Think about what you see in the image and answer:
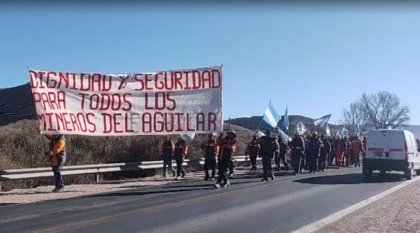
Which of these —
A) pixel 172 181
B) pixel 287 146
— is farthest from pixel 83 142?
pixel 287 146

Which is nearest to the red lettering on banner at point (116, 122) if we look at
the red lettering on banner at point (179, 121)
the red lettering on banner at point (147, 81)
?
the red lettering on banner at point (147, 81)

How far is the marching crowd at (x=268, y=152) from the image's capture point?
17406mm

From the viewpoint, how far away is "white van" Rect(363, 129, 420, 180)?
21.6 metres

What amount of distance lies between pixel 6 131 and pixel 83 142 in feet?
10.1

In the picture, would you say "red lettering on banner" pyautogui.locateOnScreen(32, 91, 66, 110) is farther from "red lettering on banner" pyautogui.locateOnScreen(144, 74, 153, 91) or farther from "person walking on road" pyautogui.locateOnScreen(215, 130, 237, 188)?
"person walking on road" pyautogui.locateOnScreen(215, 130, 237, 188)

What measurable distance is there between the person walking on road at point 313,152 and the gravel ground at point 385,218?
9666 mm

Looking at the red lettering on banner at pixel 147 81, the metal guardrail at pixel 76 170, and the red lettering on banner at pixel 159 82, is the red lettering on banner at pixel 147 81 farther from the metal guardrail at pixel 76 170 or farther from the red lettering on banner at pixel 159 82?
the metal guardrail at pixel 76 170

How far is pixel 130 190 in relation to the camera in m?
16.7

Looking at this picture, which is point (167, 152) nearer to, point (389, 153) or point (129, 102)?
point (129, 102)

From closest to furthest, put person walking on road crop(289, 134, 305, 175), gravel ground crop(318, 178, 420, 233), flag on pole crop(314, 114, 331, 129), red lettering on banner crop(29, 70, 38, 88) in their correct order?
1. gravel ground crop(318, 178, 420, 233)
2. red lettering on banner crop(29, 70, 38, 88)
3. person walking on road crop(289, 134, 305, 175)
4. flag on pole crop(314, 114, 331, 129)

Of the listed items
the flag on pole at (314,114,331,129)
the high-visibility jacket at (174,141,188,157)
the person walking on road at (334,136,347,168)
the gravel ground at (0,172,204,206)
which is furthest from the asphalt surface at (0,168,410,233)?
the flag on pole at (314,114,331,129)

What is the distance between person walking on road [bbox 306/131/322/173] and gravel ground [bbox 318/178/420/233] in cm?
967

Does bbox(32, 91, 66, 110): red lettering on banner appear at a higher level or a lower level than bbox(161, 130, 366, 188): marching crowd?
higher

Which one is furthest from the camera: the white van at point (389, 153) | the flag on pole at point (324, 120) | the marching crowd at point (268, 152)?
the flag on pole at point (324, 120)
